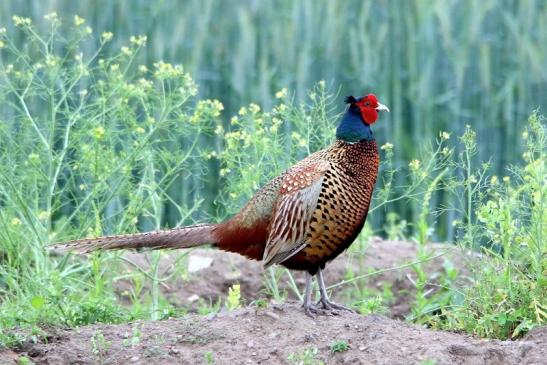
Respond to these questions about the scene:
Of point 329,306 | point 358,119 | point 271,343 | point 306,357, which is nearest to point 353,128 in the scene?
point 358,119

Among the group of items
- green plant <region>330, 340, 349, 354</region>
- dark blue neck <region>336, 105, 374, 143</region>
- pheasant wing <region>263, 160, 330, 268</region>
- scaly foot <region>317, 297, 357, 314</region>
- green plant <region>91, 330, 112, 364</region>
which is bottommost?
scaly foot <region>317, 297, 357, 314</region>

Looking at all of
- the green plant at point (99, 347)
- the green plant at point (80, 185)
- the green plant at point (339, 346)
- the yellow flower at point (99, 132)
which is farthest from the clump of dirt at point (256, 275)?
the green plant at point (339, 346)

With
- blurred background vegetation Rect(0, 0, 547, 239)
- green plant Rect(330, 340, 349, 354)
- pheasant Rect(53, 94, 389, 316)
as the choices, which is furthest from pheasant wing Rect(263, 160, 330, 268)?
blurred background vegetation Rect(0, 0, 547, 239)

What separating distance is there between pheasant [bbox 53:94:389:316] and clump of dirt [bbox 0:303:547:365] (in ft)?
1.04

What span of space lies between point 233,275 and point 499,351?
2.86m

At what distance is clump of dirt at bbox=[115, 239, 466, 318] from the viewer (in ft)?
22.5

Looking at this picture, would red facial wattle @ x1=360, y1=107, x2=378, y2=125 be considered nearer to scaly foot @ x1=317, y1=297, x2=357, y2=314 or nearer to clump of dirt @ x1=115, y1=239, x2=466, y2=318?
scaly foot @ x1=317, y1=297, x2=357, y2=314

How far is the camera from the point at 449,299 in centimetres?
625

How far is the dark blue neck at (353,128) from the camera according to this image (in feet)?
16.9

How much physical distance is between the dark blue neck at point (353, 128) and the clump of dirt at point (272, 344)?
84cm

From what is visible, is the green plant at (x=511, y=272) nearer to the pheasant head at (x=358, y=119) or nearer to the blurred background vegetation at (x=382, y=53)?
the pheasant head at (x=358, y=119)

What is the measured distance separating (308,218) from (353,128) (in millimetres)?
498

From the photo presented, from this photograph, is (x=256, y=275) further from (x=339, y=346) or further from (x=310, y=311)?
(x=339, y=346)

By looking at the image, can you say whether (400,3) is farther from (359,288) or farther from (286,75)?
(359,288)
